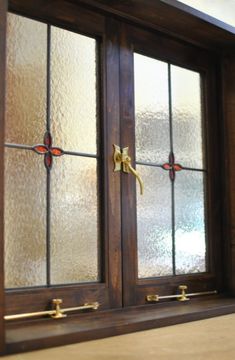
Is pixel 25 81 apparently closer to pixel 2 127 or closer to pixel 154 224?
pixel 2 127

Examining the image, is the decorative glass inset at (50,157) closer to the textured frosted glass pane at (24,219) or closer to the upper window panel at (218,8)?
the textured frosted glass pane at (24,219)

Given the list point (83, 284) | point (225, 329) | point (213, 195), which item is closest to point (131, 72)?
point (213, 195)

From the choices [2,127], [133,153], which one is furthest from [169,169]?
[2,127]

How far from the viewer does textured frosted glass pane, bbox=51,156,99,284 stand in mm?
1350

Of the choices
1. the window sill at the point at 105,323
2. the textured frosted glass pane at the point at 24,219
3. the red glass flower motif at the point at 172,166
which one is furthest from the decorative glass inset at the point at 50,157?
the red glass flower motif at the point at 172,166

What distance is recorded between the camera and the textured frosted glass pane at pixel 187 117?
1712mm

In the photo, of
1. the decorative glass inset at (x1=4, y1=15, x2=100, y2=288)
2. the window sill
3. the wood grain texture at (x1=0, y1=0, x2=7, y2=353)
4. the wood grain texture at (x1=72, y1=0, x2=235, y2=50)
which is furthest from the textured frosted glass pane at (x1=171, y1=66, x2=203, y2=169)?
the wood grain texture at (x1=0, y1=0, x2=7, y2=353)

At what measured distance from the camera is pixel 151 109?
5.36 ft

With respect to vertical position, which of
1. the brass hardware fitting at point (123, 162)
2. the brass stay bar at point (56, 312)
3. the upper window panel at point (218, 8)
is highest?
the upper window panel at point (218, 8)

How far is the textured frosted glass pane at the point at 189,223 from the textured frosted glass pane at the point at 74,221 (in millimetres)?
338

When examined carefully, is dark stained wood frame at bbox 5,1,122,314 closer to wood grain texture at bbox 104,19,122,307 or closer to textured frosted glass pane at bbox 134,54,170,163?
wood grain texture at bbox 104,19,122,307

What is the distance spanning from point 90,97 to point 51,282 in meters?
0.52

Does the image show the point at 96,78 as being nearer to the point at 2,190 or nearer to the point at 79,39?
the point at 79,39

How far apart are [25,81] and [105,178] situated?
0.34 meters
